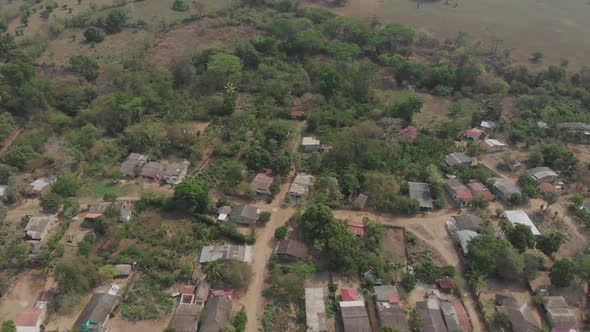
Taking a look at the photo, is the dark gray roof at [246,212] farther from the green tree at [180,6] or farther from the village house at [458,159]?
the green tree at [180,6]

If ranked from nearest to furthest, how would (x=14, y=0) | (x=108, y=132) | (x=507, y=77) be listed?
(x=108, y=132) < (x=507, y=77) < (x=14, y=0)

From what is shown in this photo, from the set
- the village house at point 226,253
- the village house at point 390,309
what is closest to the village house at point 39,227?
the village house at point 226,253

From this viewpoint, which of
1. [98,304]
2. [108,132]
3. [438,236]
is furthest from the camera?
[108,132]

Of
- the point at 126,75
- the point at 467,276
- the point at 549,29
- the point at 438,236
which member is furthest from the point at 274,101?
the point at 549,29

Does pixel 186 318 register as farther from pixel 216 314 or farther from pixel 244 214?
pixel 244 214

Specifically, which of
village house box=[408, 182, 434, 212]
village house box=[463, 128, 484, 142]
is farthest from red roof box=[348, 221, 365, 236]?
village house box=[463, 128, 484, 142]

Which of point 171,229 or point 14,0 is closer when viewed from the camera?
point 171,229

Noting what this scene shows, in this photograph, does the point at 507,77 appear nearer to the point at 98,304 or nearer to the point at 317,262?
the point at 317,262
